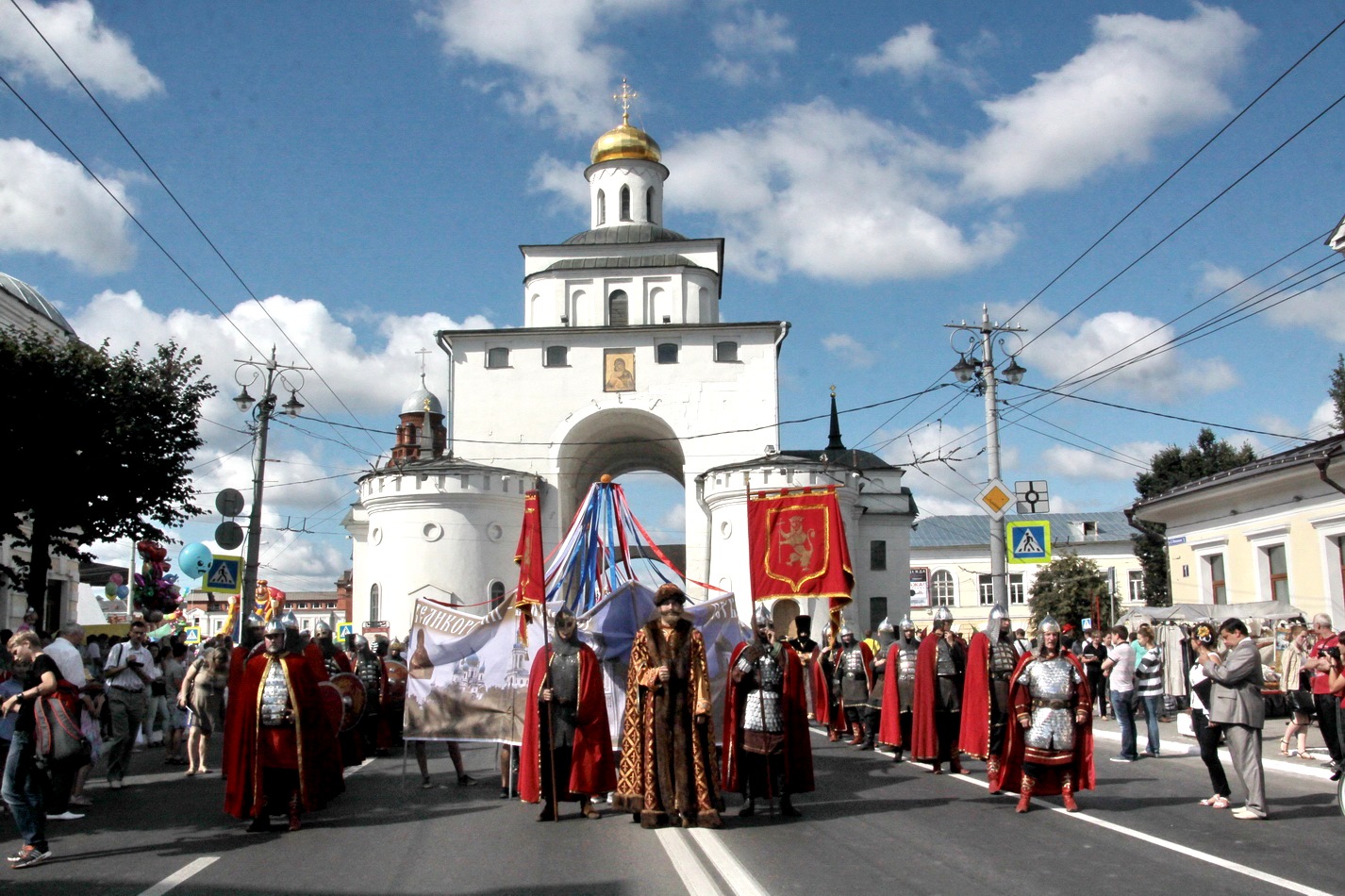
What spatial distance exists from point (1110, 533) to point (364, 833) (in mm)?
70982

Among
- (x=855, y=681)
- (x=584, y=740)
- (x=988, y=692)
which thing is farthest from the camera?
(x=855, y=681)

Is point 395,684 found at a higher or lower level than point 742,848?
higher

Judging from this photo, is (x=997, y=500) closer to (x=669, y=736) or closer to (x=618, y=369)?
(x=669, y=736)

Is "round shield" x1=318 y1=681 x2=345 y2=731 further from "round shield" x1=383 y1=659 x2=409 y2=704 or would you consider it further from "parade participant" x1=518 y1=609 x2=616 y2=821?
"round shield" x1=383 y1=659 x2=409 y2=704

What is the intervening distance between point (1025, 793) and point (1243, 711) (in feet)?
5.94

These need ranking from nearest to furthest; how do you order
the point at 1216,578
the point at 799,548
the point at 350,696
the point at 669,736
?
the point at 669,736, the point at 350,696, the point at 799,548, the point at 1216,578

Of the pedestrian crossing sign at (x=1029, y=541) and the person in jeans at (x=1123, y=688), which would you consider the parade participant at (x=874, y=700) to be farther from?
the pedestrian crossing sign at (x=1029, y=541)

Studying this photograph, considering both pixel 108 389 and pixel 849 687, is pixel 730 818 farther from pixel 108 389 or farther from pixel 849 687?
pixel 108 389

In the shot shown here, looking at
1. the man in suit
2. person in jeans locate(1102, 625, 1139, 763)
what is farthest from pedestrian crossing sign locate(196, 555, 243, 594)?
the man in suit

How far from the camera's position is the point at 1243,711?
9.18 m

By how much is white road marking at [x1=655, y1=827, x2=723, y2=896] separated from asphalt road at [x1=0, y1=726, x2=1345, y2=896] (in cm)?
3

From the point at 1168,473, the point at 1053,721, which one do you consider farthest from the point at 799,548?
the point at 1168,473

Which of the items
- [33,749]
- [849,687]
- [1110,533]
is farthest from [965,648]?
[1110,533]

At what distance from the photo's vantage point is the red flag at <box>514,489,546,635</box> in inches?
412
